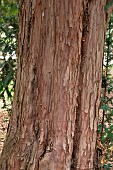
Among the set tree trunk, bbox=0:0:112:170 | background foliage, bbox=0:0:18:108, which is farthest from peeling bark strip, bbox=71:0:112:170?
background foliage, bbox=0:0:18:108

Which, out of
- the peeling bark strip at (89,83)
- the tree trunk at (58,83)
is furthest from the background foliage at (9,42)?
the peeling bark strip at (89,83)

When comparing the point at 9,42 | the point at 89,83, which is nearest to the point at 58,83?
the point at 89,83

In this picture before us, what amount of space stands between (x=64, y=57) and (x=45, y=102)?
0.34 meters

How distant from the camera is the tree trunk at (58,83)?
7.76ft

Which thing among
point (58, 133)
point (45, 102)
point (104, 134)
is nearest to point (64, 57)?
point (45, 102)

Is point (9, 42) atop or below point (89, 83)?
atop

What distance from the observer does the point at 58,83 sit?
241cm

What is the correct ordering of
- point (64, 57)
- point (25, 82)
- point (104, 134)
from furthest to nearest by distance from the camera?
1. point (104, 134)
2. point (25, 82)
3. point (64, 57)

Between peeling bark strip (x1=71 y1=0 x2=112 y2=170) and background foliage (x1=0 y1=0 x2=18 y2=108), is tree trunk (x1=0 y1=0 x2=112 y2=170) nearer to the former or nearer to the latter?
peeling bark strip (x1=71 y1=0 x2=112 y2=170)

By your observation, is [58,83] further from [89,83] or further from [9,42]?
[9,42]

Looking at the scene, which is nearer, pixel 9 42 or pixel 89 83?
pixel 89 83

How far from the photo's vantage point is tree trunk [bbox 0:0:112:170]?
2.37 meters

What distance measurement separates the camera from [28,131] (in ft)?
8.34

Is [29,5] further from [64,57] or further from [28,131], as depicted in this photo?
[28,131]
